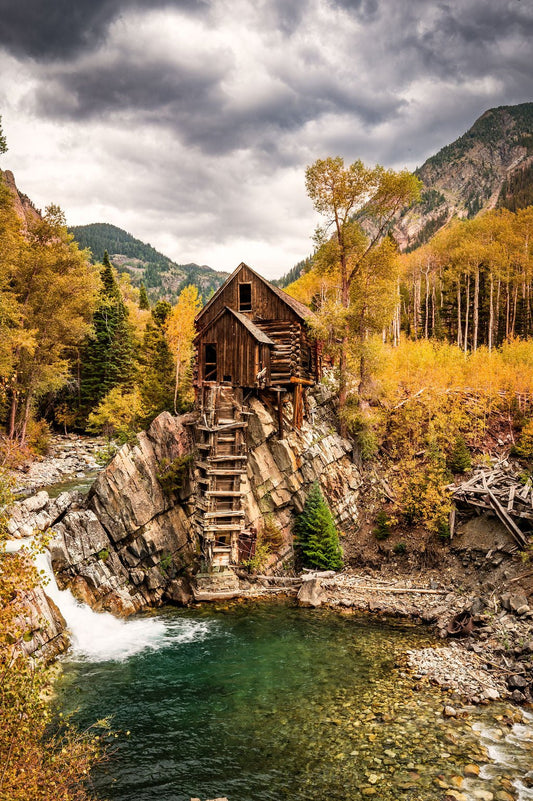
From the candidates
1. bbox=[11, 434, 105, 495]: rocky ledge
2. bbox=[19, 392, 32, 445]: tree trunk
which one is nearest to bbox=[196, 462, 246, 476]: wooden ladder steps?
bbox=[11, 434, 105, 495]: rocky ledge

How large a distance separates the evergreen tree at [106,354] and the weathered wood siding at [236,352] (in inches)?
1104

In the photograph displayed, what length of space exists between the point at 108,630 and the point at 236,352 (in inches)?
608

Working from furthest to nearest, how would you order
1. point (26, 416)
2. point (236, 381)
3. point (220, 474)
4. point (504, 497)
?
1. point (26, 416)
2. point (236, 381)
3. point (220, 474)
4. point (504, 497)

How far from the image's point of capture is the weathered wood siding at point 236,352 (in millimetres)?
25703

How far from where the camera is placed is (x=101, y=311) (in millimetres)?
54000

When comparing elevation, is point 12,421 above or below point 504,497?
above

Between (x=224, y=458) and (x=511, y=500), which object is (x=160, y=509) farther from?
(x=511, y=500)

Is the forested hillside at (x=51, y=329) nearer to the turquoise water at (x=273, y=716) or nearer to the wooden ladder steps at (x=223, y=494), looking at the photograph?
the wooden ladder steps at (x=223, y=494)

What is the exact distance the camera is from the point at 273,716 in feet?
43.1

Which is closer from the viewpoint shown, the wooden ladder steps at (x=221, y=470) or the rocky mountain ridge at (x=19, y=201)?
the wooden ladder steps at (x=221, y=470)

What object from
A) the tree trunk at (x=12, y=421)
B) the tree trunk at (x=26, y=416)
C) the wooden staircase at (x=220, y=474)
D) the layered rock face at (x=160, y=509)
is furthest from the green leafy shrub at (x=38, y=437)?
the wooden staircase at (x=220, y=474)

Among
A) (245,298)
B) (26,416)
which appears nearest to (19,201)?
(26,416)

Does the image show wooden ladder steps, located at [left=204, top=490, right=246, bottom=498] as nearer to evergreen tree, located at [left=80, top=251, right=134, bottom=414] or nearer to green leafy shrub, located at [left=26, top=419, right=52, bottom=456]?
green leafy shrub, located at [left=26, top=419, right=52, bottom=456]

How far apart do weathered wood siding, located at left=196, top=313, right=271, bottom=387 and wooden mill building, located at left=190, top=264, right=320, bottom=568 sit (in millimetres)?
58
